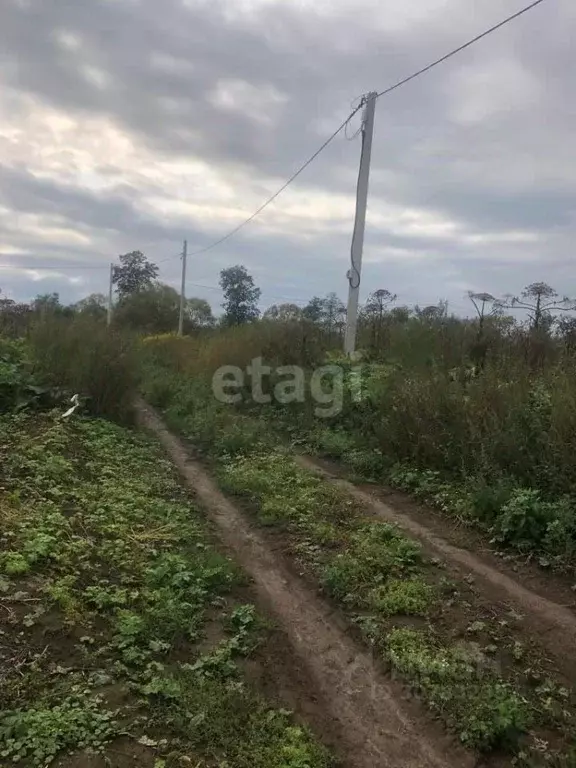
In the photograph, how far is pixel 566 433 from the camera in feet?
17.8

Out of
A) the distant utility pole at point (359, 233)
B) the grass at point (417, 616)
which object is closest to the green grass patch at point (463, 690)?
the grass at point (417, 616)

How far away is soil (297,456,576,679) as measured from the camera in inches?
152

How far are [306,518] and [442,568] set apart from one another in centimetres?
153

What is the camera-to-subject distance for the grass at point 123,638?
2791mm

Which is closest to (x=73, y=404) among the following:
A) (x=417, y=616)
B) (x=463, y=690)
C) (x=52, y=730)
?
(x=417, y=616)

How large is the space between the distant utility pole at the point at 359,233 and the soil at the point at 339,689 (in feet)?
27.2

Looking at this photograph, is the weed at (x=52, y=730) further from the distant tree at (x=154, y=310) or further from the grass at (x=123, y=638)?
the distant tree at (x=154, y=310)

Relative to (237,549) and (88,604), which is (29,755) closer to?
(88,604)

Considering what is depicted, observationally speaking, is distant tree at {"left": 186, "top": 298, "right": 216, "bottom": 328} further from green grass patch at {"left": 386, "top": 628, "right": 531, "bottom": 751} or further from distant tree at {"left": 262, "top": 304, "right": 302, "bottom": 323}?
green grass patch at {"left": 386, "top": 628, "right": 531, "bottom": 751}

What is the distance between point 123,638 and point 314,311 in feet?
49.2

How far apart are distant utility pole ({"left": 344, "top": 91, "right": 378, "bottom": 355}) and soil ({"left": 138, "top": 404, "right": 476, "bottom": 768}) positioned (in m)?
8.29

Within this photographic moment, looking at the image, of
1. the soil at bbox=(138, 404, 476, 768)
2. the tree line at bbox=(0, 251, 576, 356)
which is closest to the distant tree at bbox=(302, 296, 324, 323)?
the tree line at bbox=(0, 251, 576, 356)

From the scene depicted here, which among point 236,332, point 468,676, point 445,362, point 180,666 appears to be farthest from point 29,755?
point 236,332

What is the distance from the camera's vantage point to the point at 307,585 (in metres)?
4.67
